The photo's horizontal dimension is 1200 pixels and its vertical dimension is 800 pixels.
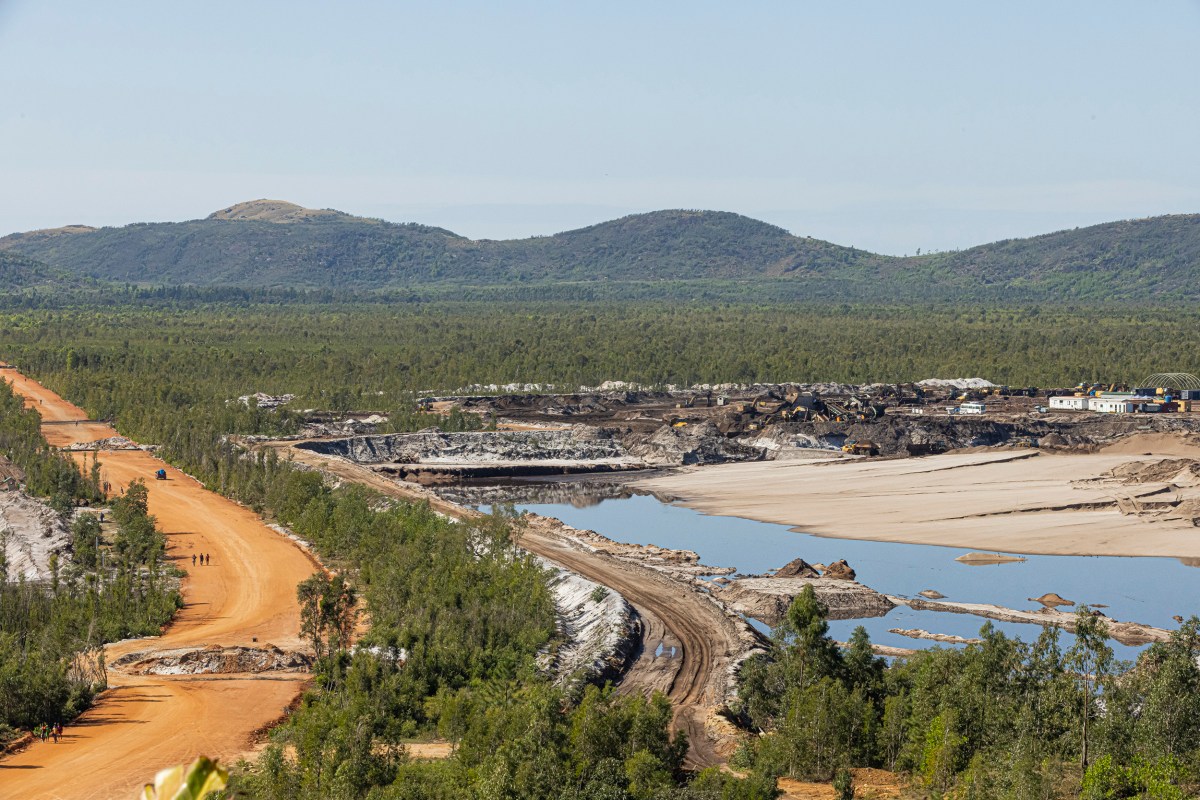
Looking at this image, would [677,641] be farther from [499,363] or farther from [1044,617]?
[499,363]

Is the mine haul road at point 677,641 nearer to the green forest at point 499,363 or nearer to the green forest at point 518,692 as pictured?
the green forest at point 518,692

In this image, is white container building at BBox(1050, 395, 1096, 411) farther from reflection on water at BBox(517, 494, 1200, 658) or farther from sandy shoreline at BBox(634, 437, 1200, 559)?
reflection on water at BBox(517, 494, 1200, 658)

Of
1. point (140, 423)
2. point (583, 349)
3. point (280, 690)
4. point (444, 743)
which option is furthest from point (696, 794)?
point (583, 349)

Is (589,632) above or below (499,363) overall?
below

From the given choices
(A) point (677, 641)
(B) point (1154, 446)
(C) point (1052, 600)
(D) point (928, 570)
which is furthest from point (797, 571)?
(B) point (1154, 446)

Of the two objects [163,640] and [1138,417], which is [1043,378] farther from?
[163,640]

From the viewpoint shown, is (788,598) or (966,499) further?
(966,499)

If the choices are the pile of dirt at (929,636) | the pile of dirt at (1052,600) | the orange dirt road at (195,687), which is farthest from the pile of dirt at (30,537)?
the pile of dirt at (1052,600)

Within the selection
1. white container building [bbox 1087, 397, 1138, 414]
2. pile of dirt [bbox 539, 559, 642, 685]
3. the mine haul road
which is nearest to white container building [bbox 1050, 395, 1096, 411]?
white container building [bbox 1087, 397, 1138, 414]
